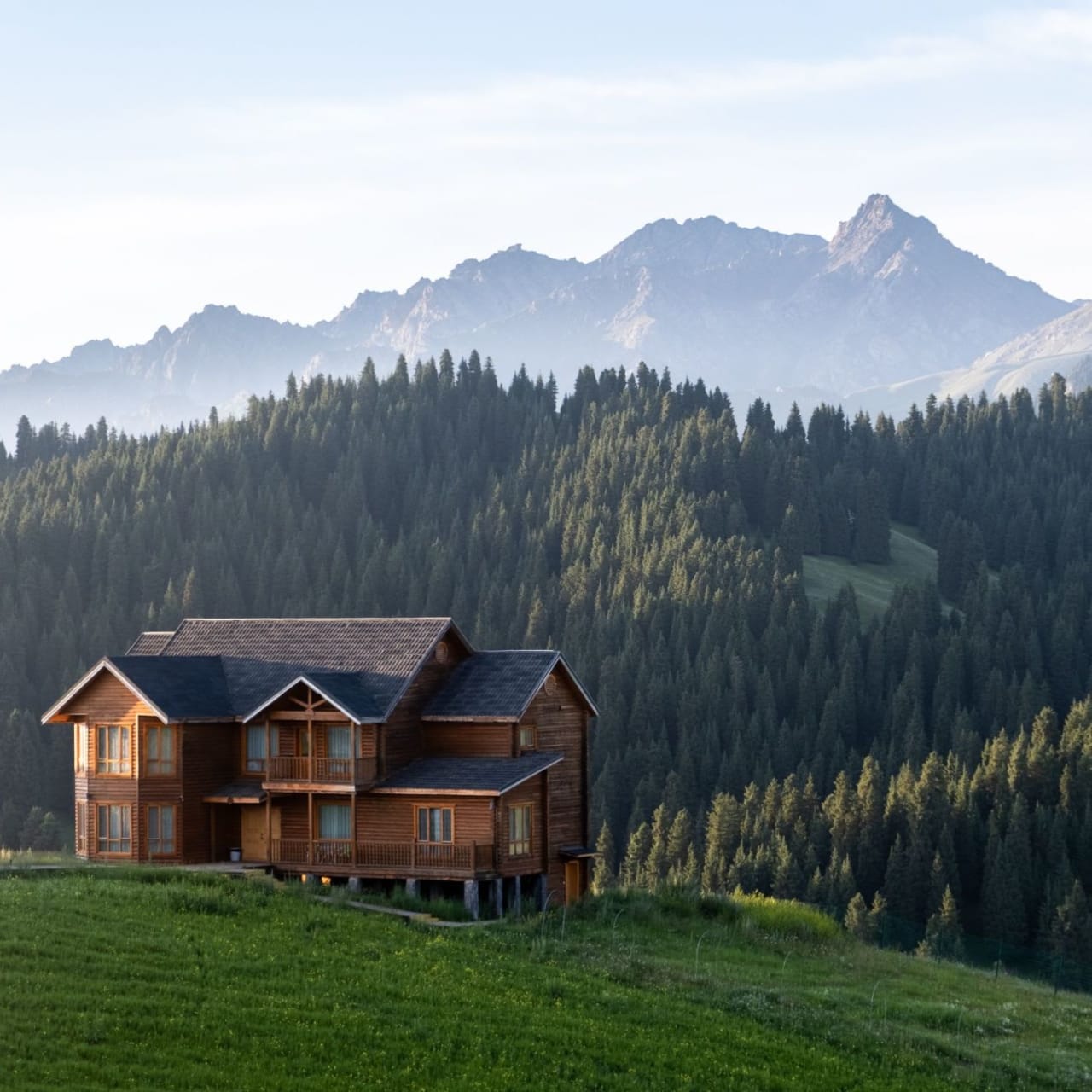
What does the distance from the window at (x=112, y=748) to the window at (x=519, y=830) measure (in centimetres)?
1367

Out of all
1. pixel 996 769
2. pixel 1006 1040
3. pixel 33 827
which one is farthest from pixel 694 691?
pixel 1006 1040

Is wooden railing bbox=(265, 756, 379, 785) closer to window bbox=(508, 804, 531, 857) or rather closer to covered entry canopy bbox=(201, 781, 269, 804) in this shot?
covered entry canopy bbox=(201, 781, 269, 804)

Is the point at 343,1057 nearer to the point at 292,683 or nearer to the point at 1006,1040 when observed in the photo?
the point at 1006,1040

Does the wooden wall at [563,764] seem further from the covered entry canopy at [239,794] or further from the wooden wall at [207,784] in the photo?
the wooden wall at [207,784]

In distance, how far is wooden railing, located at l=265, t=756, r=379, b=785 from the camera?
62156mm

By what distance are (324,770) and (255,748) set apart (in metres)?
3.63

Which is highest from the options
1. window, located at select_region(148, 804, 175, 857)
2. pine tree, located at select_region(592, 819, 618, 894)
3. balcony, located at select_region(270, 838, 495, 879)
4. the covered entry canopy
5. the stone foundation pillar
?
the covered entry canopy

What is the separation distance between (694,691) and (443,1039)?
524 ft

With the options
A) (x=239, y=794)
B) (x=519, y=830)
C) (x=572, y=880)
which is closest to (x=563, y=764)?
(x=572, y=880)

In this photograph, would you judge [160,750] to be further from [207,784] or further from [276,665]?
[276,665]

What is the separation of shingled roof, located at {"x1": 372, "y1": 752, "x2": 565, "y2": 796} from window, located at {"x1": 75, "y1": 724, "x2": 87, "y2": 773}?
11.0 meters

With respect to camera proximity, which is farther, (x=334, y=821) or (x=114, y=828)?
(x=114, y=828)

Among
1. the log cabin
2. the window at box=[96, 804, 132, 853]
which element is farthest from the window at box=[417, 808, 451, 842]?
the window at box=[96, 804, 132, 853]

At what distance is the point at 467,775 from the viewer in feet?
204
